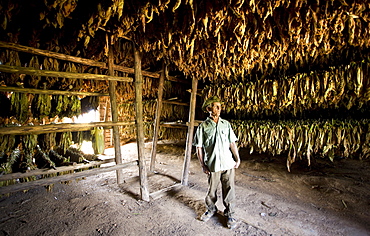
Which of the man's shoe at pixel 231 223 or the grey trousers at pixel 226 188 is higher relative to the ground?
the grey trousers at pixel 226 188

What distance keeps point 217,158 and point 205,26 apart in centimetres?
218

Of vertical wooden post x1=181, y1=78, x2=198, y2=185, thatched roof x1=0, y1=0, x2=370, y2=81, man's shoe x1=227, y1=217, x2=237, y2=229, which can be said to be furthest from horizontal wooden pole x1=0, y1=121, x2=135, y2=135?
man's shoe x1=227, y1=217, x2=237, y2=229

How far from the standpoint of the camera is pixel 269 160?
6371 millimetres

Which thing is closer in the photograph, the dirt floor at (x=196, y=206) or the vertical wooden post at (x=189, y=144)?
the dirt floor at (x=196, y=206)

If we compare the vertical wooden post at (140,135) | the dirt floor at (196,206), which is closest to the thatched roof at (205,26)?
the vertical wooden post at (140,135)

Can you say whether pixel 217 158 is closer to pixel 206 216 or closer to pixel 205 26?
pixel 206 216

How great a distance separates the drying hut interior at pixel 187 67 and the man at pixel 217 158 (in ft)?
1.46

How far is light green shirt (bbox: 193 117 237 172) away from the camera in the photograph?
288 centimetres

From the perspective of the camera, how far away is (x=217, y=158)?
113 inches

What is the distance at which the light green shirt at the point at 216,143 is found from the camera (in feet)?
9.46

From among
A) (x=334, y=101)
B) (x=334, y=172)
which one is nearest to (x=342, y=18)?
(x=334, y=101)

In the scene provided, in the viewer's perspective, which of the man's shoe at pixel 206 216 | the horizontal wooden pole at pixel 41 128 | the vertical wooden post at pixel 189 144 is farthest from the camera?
the vertical wooden post at pixel 189 144

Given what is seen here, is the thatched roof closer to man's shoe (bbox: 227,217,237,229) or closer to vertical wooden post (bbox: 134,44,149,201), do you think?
vertical wooden post (bbox: 134,44,149,201)

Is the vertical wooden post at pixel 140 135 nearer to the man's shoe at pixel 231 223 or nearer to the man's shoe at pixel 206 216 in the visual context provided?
the man's shoe at pixel 206 216
